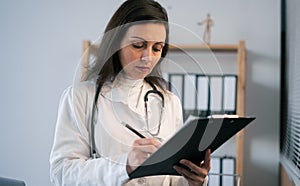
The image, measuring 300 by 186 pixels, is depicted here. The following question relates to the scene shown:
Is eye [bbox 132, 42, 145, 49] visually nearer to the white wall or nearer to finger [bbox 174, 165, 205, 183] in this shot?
finger [bbox 174, 165, 205, 183]

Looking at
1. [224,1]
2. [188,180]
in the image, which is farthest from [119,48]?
[224,1]

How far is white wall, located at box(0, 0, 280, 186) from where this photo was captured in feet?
8.43

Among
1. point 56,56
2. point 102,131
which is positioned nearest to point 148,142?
point 102,131

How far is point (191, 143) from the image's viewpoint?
2.95 feet

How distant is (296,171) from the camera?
173 centimetres

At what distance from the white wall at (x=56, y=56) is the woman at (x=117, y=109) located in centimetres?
161

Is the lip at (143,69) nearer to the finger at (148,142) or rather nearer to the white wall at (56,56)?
the finger at (148,142)

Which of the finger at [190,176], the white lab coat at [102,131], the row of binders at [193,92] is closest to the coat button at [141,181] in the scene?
the white lab coat at [102,131]

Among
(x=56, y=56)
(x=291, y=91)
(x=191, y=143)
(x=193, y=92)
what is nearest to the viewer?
(x=191, y=143)

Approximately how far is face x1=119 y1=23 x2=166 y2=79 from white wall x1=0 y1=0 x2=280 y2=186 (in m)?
1.66

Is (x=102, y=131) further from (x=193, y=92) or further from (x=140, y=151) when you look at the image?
(x=193, y=92)

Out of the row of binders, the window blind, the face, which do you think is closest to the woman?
the face

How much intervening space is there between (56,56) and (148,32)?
191 cm

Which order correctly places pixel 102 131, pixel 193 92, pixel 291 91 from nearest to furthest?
pixel 102 131 < pixel 193 92 < pixel 291 91
